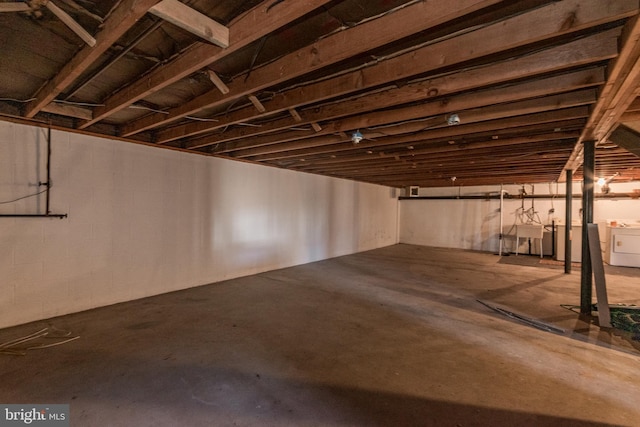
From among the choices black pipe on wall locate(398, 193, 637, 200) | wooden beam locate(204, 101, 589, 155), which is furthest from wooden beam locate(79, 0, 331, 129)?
black pipe on wall locate(398, 193, 637, 200)

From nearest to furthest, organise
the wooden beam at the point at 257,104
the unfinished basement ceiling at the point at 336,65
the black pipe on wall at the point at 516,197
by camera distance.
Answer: the unfinished basement ceiling at the point at 336,65 → the wooden beam at the point at 257,104 → the black pipe on wall at the point at 516,197

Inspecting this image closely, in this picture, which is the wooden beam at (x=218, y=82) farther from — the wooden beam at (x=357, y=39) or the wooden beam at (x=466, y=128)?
the wooden beam at (x=466, y=128)

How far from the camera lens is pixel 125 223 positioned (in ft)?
11.9

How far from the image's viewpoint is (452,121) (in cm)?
258

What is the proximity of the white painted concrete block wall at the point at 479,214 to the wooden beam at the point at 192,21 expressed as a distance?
30.7 ft

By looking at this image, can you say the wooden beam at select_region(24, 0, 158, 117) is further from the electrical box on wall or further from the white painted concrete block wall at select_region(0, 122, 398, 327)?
the electrical box on wall

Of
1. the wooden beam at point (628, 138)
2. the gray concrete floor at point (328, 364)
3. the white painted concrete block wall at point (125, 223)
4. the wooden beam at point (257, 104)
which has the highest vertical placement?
the wooden beam at point (257, 104)

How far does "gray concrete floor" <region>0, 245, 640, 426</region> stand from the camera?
1.68 meters

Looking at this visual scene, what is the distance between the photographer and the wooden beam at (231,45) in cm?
129

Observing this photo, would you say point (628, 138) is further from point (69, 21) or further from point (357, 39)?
point (69, 21)

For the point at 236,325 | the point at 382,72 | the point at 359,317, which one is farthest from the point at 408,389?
the point at 382,72

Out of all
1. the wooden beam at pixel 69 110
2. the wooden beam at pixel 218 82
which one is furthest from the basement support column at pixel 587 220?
the wooden beam at pixel 69 110

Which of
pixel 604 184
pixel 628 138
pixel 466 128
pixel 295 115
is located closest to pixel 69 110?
pixel 295 115

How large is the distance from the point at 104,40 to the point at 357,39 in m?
1.37
